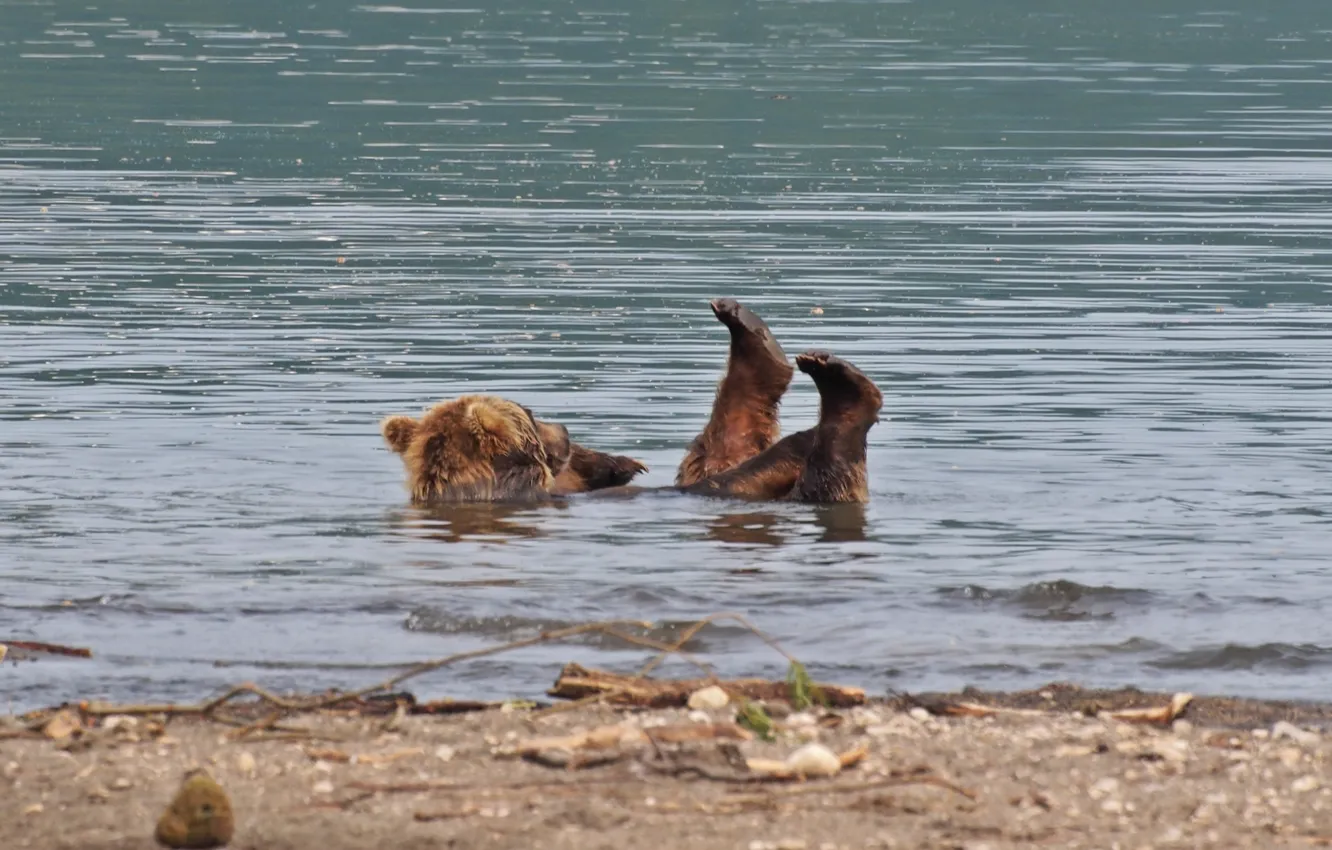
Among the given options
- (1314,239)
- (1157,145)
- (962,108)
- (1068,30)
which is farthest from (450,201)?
(1068,30)

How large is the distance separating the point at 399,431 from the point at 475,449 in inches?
15.4

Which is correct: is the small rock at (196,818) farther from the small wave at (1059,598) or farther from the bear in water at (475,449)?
the bear in water at (475,449)

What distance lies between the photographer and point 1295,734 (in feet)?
23.9

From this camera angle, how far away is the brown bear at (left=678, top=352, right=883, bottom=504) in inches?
432

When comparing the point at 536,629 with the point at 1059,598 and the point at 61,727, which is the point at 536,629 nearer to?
the point at 1059,598

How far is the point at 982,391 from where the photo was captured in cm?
1598

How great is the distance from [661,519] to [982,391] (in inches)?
198

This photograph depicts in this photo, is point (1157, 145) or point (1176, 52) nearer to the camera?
point (1157, 145)

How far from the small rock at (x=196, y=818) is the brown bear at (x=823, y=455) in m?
5.37

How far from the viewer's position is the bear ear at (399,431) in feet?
38.0

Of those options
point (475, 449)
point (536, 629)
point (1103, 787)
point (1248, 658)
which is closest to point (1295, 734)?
point (1103, 787)

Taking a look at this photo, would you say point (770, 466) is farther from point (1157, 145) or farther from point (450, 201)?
point (1157, 145)

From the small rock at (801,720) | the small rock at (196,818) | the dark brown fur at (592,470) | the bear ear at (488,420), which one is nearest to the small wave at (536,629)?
the small rock at (801,720)

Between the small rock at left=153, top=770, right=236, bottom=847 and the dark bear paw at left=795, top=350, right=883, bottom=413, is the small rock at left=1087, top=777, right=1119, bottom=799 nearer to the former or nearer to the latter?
the small rock at left=153, top=770, right=236, bottom=847
